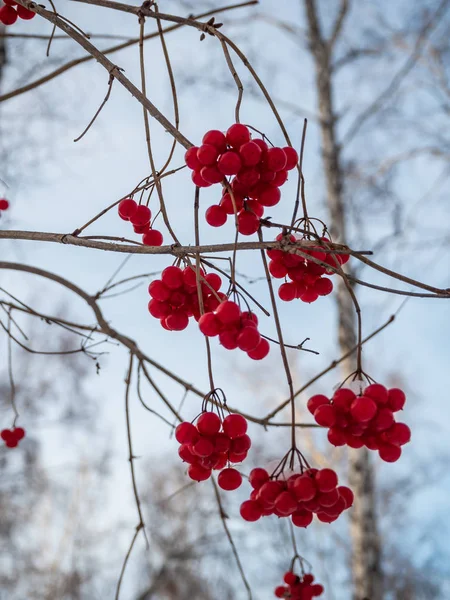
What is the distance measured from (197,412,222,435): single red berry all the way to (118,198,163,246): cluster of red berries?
28 centimetres

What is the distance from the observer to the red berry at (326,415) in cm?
54

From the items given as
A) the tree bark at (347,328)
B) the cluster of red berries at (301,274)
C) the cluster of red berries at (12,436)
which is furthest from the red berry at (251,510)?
the tree bark at (347,328)

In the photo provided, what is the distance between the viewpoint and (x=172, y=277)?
0.59 m

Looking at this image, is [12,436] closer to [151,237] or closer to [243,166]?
[151,237]

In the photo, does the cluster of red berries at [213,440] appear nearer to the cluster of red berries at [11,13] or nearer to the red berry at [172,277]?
the red berry at [172,277]

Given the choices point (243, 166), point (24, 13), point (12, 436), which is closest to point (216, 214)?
point (243, 166)

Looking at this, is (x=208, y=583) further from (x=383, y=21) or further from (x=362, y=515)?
(x=383, y=21)

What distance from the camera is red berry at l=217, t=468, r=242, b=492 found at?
0.58m

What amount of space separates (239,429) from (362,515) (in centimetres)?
242

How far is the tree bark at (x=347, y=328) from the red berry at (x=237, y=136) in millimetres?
1835

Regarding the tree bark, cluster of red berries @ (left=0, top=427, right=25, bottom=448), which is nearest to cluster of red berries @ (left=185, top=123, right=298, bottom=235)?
cluster of red berries @ (left=0, top=427, right=25, bottom=448)

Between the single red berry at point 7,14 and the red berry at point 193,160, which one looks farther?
→ the single red berry at point 7,14

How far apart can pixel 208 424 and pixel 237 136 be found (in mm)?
276

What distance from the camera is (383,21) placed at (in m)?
3.81
